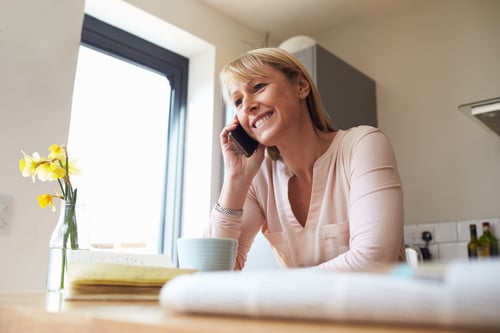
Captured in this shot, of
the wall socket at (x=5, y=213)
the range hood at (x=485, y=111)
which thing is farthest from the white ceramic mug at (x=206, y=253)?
the range hood at (x=485, y=111)

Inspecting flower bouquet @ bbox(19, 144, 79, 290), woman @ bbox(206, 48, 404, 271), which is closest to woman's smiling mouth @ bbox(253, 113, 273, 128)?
woman @ bbox(206, 48, 404, 271)

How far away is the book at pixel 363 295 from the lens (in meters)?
0.22

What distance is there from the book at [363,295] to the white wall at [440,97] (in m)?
2.33

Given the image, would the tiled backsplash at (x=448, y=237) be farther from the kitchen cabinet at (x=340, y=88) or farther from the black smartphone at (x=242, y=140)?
the black smartphone at (x=242, y=140)

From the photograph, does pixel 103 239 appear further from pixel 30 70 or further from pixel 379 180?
pixel 379 180

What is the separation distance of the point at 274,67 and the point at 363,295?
113cm

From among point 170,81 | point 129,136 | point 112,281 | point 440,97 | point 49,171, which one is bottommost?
point 112,281

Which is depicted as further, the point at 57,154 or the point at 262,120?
the point at 262,120

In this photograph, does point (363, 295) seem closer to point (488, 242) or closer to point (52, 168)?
point (52, 168)

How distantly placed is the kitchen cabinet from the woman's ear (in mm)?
1091

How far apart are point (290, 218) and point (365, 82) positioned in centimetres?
176

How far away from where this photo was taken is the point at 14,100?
1.86 m

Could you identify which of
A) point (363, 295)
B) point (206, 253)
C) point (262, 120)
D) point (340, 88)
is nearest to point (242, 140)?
point (262, 120)

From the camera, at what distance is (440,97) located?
103 inches
